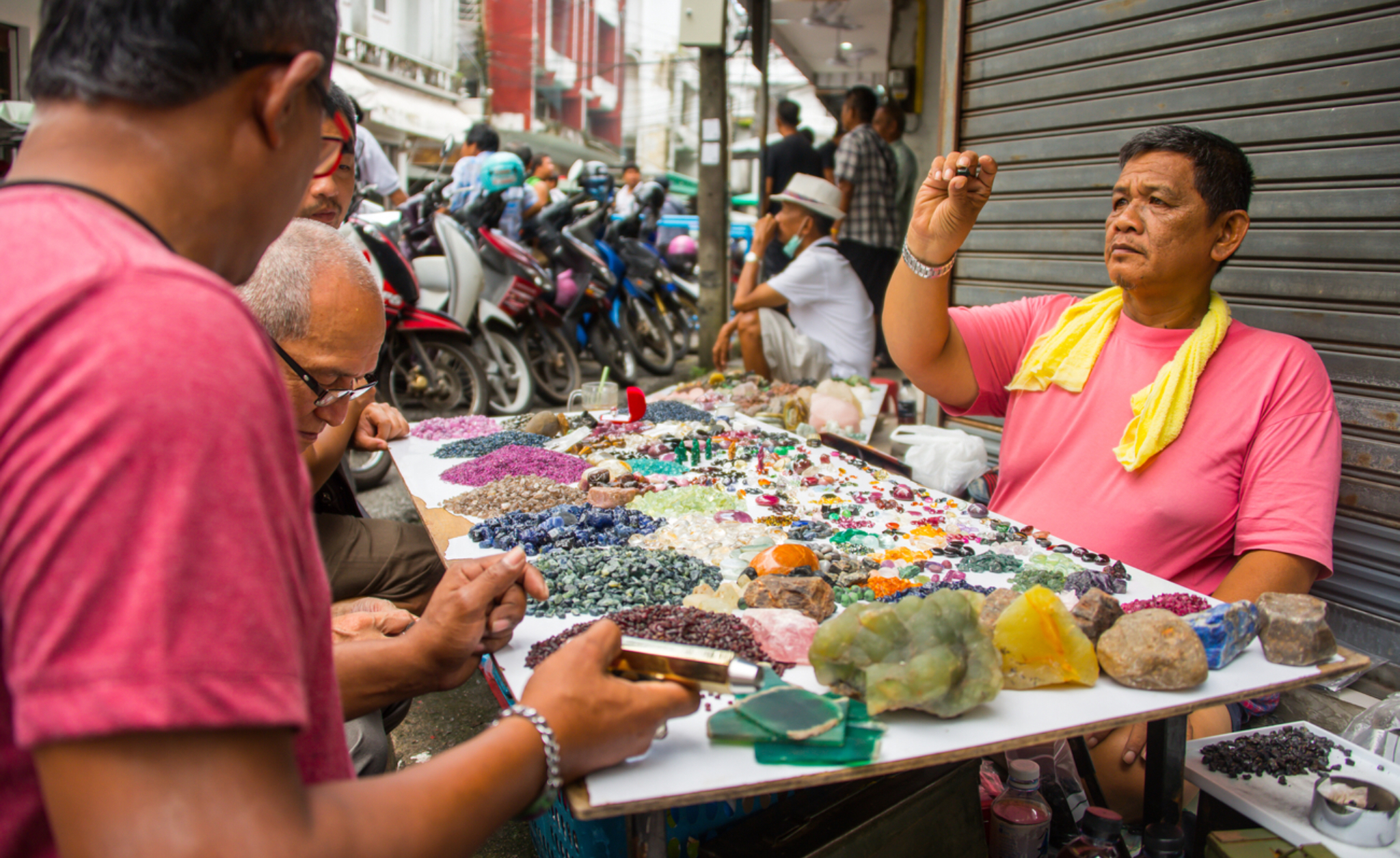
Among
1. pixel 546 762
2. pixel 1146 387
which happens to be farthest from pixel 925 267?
pixel 546 762

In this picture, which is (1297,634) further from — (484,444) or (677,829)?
(484,444)

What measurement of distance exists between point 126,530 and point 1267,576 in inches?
88.9

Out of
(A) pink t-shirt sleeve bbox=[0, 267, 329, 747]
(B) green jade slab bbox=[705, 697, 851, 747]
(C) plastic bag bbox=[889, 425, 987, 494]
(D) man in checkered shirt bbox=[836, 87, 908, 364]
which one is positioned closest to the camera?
(A) pink t-shirt sleeve bbox=[0, 267, 329, 747]

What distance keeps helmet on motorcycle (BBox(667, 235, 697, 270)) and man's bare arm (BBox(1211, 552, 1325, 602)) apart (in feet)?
31.1

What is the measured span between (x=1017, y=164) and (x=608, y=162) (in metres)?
21.4

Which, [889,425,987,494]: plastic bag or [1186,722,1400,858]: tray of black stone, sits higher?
[889,425,987,494]: plastic bag

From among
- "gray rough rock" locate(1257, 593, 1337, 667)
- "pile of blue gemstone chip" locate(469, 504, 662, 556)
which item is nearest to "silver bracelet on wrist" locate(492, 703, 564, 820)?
"pile of blue gemstone chip" locate(469, 504, 662, 556)

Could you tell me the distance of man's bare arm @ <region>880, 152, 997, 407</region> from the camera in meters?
2.44

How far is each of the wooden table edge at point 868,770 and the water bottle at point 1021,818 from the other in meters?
0.48

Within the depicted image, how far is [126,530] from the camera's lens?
58cm

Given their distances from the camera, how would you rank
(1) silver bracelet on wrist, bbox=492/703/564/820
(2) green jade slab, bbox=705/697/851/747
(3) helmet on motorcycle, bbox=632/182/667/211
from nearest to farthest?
(1) silver bracelet on wrist, bbox=492/703/564/820
(2) green jade slab, bbox=705/697/851/747
(3) helmet on motorcycle, bbox=632/182/667/211

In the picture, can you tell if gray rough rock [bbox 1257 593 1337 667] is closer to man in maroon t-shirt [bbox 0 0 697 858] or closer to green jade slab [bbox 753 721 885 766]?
green jade slab [bbox 753 721 885 766]

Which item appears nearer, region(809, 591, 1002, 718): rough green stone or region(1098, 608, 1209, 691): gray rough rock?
region(809, 591, 1002, 718): rough green stone

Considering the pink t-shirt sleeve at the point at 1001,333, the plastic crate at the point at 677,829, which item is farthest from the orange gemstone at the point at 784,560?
the pink t-shirt sleeve at the point at 1001,333
